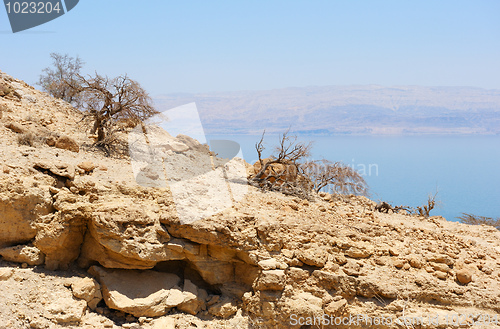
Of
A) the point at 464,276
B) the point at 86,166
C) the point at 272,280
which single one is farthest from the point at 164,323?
the point at 464,276

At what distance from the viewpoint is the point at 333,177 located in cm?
1038

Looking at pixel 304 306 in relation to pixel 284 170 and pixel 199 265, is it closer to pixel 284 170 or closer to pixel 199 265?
pixel 199 265

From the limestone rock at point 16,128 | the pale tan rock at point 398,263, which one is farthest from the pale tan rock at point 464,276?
the limestone rock at point 16,128

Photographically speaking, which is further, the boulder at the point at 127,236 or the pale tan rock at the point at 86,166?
the pale tan rock at the point at 86,166

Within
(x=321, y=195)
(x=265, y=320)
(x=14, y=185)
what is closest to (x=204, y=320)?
(x=265, y=320)

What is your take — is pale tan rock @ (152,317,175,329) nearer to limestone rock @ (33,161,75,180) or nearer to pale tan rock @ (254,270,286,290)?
pale tan rock @ (254,270,286,290)

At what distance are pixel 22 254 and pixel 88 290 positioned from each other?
1104mm

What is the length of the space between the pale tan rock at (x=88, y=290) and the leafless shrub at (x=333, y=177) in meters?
5.76

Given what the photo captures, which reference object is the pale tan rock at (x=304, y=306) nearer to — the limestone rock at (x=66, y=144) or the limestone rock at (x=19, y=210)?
the limestone rock at (x=19, y=210)

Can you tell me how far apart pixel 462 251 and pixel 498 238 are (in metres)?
1.97

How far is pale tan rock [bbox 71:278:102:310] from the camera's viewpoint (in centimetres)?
561

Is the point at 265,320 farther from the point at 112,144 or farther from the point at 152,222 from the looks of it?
the point at 112,144

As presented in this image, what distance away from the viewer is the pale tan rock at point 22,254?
5.76 m

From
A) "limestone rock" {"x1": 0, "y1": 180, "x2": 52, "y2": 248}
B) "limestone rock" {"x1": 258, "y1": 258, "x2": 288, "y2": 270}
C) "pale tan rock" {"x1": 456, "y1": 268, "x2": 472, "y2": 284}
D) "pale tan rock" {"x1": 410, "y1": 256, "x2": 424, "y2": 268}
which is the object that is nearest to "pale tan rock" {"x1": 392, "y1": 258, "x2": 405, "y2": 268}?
"pale tan rock" {"x1": 410, "y1": 256, "x2": 424, "y2": 268}
